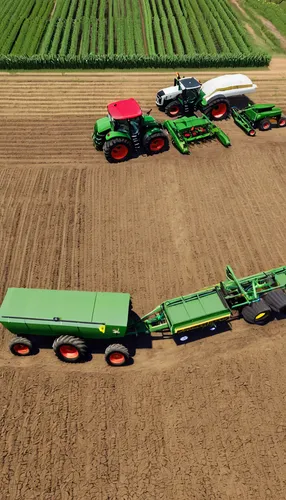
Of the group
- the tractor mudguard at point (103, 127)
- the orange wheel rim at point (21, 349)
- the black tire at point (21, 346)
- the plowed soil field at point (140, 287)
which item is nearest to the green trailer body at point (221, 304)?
the plowed soil field at point (140, 287)

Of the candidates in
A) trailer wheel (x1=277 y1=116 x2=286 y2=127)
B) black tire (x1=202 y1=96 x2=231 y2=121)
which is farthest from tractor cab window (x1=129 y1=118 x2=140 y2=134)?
trailer wheel (x1=277 y1=116 x2=286 y2=127)

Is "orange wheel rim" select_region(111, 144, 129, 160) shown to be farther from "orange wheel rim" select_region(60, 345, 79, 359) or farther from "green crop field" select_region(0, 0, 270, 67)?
"green crop field" select_region(0, 0, 270, 67)

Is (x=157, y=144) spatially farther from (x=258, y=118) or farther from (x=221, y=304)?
(x=221, y=304)

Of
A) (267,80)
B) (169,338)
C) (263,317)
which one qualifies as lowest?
(169,338)

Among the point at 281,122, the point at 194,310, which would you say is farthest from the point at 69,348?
the point at 281,122

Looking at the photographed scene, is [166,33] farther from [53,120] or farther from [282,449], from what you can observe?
[282,449]

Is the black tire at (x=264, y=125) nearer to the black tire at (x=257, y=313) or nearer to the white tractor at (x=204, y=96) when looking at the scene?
the white tractor at (x=204, y=96)

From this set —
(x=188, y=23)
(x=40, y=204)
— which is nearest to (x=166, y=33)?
(x=188, y=23)
